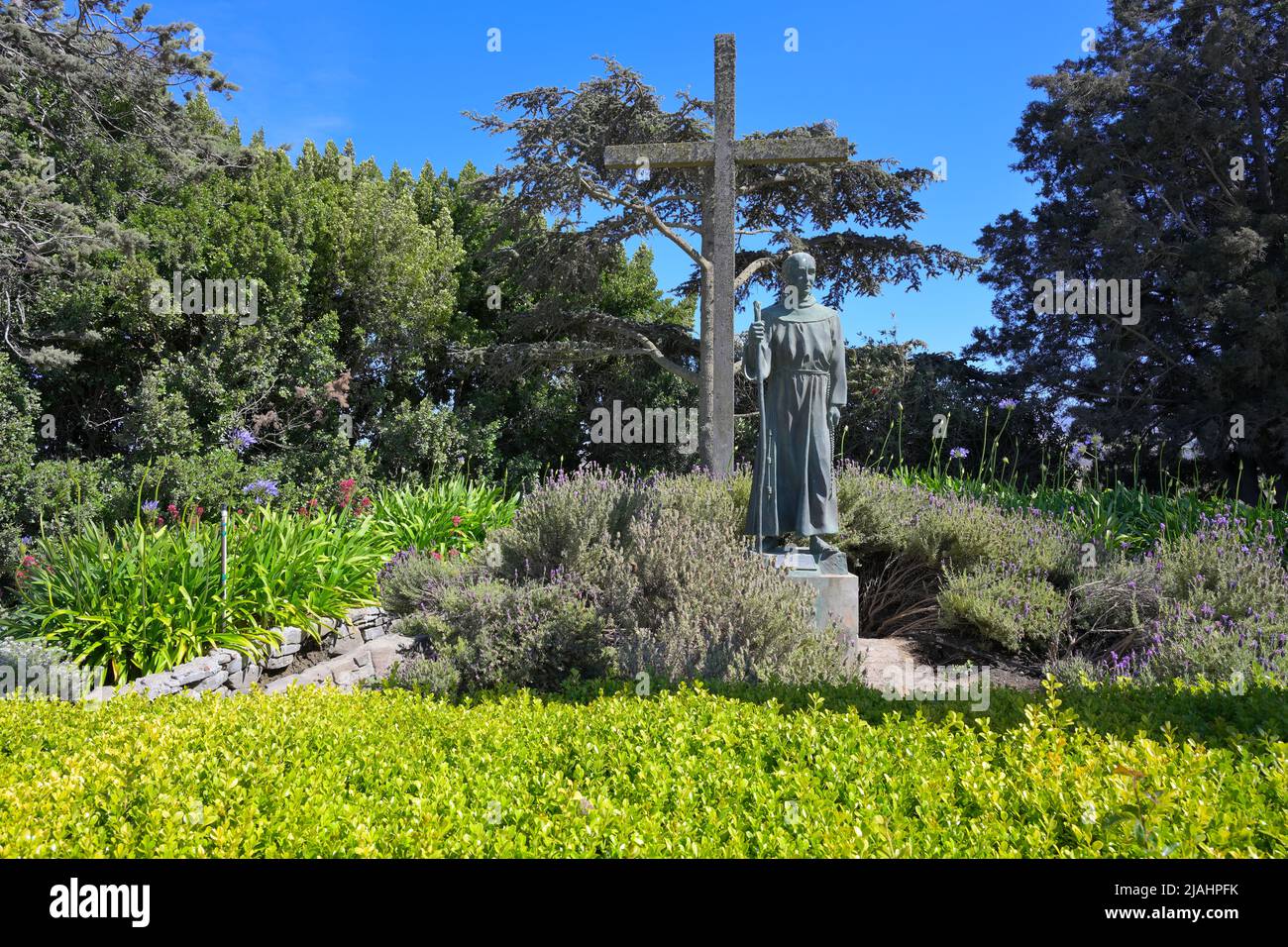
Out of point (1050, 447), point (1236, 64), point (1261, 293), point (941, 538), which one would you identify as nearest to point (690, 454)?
point (1050, 447)

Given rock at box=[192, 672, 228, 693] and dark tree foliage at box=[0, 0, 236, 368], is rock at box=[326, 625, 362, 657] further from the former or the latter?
dark tree foliage at box=[0, 0, 236, 368]

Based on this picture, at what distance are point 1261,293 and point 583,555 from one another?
12.6 metres

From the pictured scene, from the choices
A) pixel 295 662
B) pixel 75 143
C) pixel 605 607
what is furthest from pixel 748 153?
pixel 75 143

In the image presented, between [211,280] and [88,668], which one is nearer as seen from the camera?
[88,668]

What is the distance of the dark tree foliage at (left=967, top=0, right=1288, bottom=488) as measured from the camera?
12.4m

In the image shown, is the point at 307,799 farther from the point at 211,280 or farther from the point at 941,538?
the point at 211,280

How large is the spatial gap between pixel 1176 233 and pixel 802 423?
1223cm

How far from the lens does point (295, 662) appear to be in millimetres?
6047

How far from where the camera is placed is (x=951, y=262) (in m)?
13.5

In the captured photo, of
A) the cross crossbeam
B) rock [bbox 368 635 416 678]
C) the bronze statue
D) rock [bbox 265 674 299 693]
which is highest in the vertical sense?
the cross crossbeam

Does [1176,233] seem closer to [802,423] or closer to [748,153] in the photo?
[748,153]

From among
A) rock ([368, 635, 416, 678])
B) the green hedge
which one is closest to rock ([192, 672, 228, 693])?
rock ([368, 635, 416, 678])

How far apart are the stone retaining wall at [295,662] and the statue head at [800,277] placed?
392 centimetres

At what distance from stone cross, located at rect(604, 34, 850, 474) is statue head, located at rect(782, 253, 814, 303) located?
209cm
